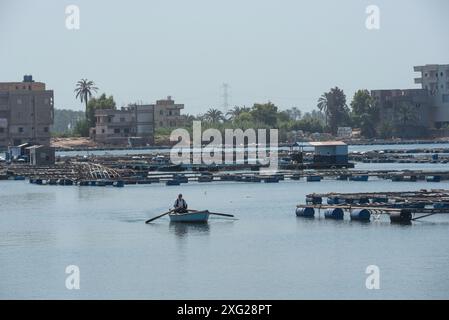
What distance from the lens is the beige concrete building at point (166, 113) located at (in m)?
159

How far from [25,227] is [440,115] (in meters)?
101

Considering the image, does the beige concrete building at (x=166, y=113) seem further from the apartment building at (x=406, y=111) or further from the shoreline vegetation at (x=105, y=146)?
the apartment building at (x=406, y=111)

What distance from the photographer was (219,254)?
42.3 metres

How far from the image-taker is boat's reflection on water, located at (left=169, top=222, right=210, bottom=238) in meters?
48.1

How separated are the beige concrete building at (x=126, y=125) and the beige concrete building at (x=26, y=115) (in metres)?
13.0

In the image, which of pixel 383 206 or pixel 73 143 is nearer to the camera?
pixel 383 206

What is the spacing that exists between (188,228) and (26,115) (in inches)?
3220

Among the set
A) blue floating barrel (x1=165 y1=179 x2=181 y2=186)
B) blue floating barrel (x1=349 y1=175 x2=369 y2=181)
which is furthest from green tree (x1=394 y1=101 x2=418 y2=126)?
blue floating barrel (x1=165 y1=179 x2=181 y2=186)

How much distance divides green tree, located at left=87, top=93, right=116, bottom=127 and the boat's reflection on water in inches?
3970

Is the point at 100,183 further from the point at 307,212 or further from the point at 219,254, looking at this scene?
the point at 219,254

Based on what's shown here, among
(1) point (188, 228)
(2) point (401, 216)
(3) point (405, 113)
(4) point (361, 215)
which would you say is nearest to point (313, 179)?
(4) point (361, 215)

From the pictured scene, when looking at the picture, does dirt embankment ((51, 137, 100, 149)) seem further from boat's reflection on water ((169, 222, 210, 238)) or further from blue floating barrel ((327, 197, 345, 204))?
boat's reflection on water ((169, 222, 210, 238))
